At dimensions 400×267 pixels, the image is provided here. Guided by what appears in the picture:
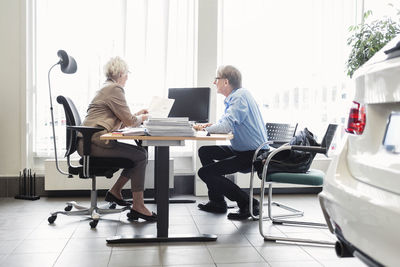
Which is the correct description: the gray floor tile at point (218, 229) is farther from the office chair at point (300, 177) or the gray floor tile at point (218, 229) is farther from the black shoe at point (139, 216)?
the black shoe at point (139, 216)

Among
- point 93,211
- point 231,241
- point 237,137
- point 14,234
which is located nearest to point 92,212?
point 93,211

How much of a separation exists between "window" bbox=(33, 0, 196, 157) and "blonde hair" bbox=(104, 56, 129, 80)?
3.62ft

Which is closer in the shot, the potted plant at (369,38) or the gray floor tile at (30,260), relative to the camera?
the gray floor tile at (30,260)

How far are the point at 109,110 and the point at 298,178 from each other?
1546mm

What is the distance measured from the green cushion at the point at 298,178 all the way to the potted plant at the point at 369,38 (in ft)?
6.33

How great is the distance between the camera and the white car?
1.24m

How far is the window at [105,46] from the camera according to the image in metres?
4.67

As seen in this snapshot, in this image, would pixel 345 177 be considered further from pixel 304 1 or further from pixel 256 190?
pixel 304 1

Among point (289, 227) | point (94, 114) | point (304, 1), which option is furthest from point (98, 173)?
point (304, 1)

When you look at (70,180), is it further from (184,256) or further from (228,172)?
(184,256)

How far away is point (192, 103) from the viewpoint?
4.18 meters

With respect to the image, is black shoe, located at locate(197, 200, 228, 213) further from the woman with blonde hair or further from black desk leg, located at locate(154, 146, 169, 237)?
black desk leg, located at locate(154, 146, 169, 237)

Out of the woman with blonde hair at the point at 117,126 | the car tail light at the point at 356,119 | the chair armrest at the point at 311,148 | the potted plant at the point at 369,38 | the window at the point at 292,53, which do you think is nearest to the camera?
the car tail light at the point at 356,119

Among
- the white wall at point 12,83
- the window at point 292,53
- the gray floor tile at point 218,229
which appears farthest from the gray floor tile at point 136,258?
the window at point 292,53
